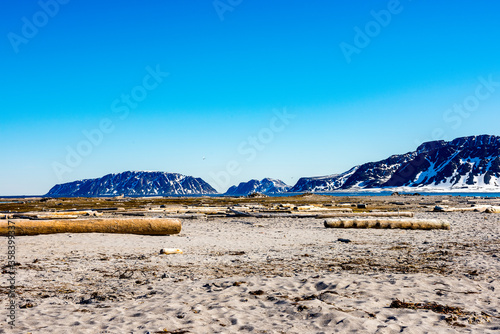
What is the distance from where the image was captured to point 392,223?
2041 cm

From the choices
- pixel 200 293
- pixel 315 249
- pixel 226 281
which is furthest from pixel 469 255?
pixel 200 293

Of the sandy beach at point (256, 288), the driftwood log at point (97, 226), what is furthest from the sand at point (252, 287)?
the driftwood log at point (97, 226)

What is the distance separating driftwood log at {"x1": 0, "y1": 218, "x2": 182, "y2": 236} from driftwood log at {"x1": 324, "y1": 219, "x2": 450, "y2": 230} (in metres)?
9.51

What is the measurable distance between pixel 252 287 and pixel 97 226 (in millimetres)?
11361

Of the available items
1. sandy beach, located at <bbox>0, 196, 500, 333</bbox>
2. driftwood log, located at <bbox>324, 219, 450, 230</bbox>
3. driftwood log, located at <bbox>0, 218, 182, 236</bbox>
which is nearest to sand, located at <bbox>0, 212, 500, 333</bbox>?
sandy beach, located at <bbox>0, 196, 500, 333</bbox>

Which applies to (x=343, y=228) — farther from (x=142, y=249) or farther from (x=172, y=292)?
(x=172, y=292)

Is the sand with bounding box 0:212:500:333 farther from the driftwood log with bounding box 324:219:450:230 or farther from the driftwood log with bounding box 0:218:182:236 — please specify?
the driftwood log with bounding box 324:219:450:230

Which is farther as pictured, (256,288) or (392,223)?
(392,223)

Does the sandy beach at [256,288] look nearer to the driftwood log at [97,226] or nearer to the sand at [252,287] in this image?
the sand at [252,287]

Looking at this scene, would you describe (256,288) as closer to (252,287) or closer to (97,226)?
(252,287)

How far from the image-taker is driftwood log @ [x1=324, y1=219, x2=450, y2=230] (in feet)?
65.2

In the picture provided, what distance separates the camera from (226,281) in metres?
8.57

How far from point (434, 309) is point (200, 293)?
4.55 m

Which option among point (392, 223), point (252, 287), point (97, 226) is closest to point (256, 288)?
point (252, 287)
